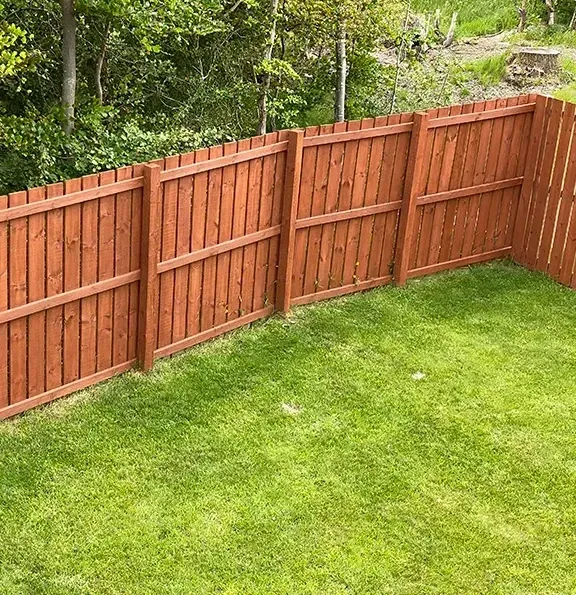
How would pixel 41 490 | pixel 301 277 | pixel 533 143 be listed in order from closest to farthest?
pixel 41 490, pixel 301 277, pixel 533 143

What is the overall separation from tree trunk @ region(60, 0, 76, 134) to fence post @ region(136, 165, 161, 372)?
2609 mm

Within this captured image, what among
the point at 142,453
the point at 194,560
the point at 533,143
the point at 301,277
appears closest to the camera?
the point at 194,560

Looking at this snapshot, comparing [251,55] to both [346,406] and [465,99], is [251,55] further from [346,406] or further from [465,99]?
[346,406]

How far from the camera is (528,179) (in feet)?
33.1

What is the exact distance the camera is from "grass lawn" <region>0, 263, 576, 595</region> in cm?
562

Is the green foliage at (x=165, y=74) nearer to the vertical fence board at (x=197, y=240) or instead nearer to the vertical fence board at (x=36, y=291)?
the vertical fence board at (x=197, y=240)

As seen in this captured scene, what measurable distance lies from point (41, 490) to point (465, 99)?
10.9 meters

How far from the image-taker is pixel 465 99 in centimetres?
1512

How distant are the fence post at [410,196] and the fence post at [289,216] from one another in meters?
1.30

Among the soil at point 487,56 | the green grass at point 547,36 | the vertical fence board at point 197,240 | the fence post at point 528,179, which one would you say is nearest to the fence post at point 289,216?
the vertical fence board at point 197,240

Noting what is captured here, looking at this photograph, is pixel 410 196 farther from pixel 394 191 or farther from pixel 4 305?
pixel 4 305

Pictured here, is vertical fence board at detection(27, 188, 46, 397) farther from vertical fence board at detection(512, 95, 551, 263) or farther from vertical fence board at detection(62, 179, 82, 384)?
vertical fence board at detection(512, 95, 551, 263)

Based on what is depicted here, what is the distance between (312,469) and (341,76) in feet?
23.2

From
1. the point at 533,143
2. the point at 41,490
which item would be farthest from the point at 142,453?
the point at 533,143
